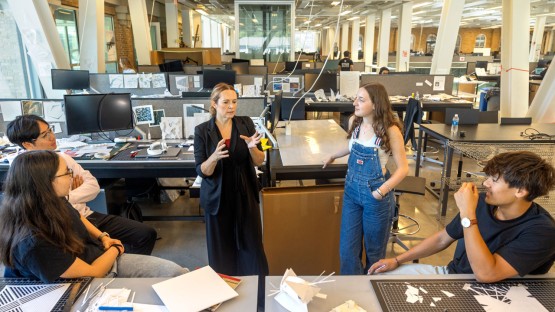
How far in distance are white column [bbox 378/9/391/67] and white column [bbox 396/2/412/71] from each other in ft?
4.25

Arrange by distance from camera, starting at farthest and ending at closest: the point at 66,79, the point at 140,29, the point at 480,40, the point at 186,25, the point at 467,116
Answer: the point at 480,40 < the point at 186,25 < the point at 140,29 < the point at 66,79 < the point at 467,116

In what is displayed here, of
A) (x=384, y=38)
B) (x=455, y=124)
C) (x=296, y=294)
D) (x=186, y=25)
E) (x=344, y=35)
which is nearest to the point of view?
(x=296, y=294)

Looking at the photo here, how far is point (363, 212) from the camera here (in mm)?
1896

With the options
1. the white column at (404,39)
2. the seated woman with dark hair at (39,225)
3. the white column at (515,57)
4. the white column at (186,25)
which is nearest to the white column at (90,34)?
the seated woman with dark hair at (39,225)

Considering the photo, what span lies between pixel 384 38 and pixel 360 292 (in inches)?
475

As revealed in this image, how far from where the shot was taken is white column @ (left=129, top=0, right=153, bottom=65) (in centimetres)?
781

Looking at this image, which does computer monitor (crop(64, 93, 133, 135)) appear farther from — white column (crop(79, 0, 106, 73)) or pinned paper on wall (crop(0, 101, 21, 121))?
white column (crop(79, 0, 106, 73))

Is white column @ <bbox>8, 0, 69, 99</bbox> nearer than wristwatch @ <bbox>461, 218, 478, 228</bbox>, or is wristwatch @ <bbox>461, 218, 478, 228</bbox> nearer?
wristwatch @ <bbox>461, 218, 478, 228</bbox>

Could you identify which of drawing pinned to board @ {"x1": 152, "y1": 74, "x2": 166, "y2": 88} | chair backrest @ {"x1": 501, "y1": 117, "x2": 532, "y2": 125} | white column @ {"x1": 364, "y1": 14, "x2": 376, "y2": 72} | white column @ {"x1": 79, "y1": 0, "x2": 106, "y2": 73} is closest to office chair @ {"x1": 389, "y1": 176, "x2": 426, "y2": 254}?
chair backrest @ {"x1": 501, "y1": 117, "x2": 532, "y2": 125}

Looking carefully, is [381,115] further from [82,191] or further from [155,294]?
[82,191]

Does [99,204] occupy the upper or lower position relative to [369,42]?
lower

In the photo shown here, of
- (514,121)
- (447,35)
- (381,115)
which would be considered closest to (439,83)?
(447,35)

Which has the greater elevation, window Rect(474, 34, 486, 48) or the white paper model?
window Rect(474, 34, 486, 48)

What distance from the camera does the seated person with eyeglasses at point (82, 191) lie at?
2186 mm
